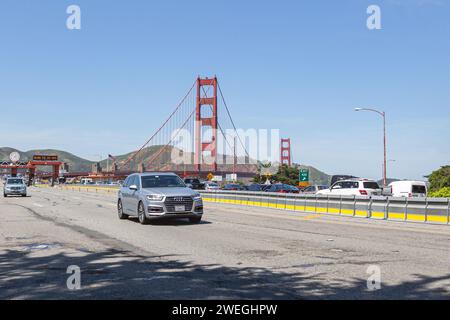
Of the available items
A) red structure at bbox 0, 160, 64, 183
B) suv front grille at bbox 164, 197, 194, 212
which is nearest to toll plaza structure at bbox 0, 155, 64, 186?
red structure at bbox 0, 160, 64, 183

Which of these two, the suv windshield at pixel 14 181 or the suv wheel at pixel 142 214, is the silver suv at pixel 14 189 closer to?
the suv windshield at pixel 14 181

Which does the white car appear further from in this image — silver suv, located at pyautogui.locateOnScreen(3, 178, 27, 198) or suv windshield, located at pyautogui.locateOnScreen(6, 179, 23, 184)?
suv windshield, located at pyautogui.locateOnScreen(6, 179, 23, 184)

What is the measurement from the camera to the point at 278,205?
2984cm

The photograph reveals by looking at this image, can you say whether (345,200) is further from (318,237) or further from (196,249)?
(196,249)

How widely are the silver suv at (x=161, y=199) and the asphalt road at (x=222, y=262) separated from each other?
0.68 m

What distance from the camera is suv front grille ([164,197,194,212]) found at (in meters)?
16.9

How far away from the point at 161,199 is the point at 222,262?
25.2ft

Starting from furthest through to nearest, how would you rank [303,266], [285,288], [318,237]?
[318,237]
[303,266]
[285,288]

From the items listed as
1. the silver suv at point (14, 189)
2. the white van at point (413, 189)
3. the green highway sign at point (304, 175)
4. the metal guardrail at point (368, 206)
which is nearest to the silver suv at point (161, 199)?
the metal guardrail at point (368, 206)

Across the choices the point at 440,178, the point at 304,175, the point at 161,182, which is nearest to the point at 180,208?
the point at 161,182

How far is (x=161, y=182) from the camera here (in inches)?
720

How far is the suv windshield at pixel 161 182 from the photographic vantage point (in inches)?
713

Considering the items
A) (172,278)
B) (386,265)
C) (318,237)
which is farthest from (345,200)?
(172,278)
